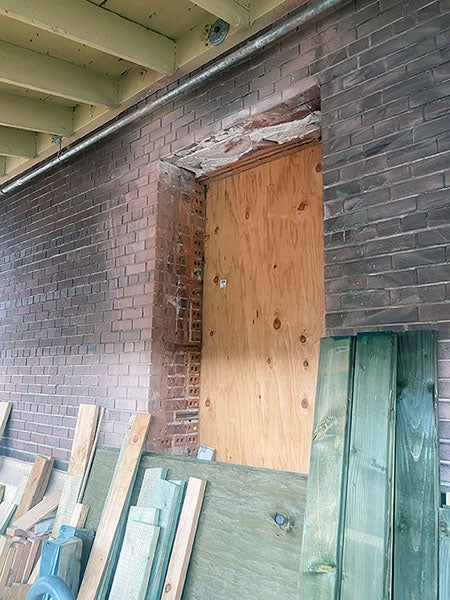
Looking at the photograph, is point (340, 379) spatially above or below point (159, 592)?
above

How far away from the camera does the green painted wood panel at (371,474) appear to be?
4.71 feet

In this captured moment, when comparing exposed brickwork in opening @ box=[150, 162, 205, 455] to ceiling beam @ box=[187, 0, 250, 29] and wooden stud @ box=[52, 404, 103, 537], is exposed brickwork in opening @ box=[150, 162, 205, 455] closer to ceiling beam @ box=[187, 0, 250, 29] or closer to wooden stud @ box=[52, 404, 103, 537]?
wooden stud @ box=[52, 404, 103, 537]

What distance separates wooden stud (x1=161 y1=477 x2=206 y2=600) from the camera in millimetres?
2004

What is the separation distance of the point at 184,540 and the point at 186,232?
1714 millimetres

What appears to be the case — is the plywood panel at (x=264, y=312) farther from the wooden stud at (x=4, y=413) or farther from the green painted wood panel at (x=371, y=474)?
the wooden stud at (x=4, y=413)

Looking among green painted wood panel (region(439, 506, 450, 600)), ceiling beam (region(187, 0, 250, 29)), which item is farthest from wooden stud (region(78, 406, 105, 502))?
ceiling beam (region(187, 0, 250, 29))

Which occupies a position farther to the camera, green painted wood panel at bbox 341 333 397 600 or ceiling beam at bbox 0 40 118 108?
ceiling beam at bbox 0 40 118 108

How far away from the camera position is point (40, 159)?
370cm

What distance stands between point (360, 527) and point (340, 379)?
488 mm

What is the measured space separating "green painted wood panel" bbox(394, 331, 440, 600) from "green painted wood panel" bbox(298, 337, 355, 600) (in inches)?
7.2

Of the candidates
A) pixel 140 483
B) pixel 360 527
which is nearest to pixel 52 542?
pixel 140 483

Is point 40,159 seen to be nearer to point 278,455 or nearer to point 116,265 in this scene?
point 116,265

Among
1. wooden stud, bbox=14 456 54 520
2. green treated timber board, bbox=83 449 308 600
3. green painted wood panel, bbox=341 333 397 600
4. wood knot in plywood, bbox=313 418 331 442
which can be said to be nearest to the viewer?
green painted wood panel, bbox=341 333 397 600

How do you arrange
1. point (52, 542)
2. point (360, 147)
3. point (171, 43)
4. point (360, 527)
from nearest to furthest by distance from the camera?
point (360, 527)
point (360, 147)
point (52, 542)
point (171, 43)
